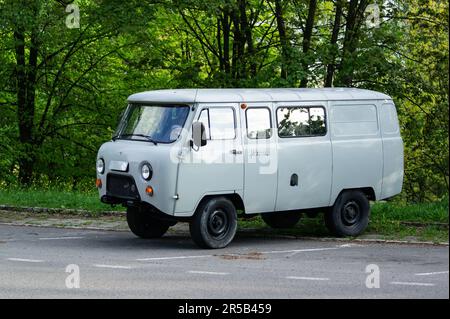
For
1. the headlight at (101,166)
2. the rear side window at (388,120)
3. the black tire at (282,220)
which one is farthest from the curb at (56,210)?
the rear side window at (388,120)

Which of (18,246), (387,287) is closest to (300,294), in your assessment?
(387,287)

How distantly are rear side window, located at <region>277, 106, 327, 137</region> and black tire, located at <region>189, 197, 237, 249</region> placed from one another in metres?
1.55

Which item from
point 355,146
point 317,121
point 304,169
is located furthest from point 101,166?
point 355,146

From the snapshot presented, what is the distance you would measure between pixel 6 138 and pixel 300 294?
69.4 ft

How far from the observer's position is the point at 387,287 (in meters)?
11.3

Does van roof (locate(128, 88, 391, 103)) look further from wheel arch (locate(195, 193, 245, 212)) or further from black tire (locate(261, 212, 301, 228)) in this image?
black tire (locate(261, 212, 301, 228))

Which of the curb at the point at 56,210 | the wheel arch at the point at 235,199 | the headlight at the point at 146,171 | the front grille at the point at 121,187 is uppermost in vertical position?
the headlight at the point at 146,171

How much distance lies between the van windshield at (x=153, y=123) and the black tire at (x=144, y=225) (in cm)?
146

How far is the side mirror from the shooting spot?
14.5m

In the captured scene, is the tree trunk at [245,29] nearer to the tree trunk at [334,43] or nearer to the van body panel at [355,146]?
the tree trunk at [334,43]

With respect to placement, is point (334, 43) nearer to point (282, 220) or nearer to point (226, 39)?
point (226, 39)

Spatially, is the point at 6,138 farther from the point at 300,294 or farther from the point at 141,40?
the point at 300,294

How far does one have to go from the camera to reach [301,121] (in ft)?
52.4

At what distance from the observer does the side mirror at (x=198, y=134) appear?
47.5 ft
